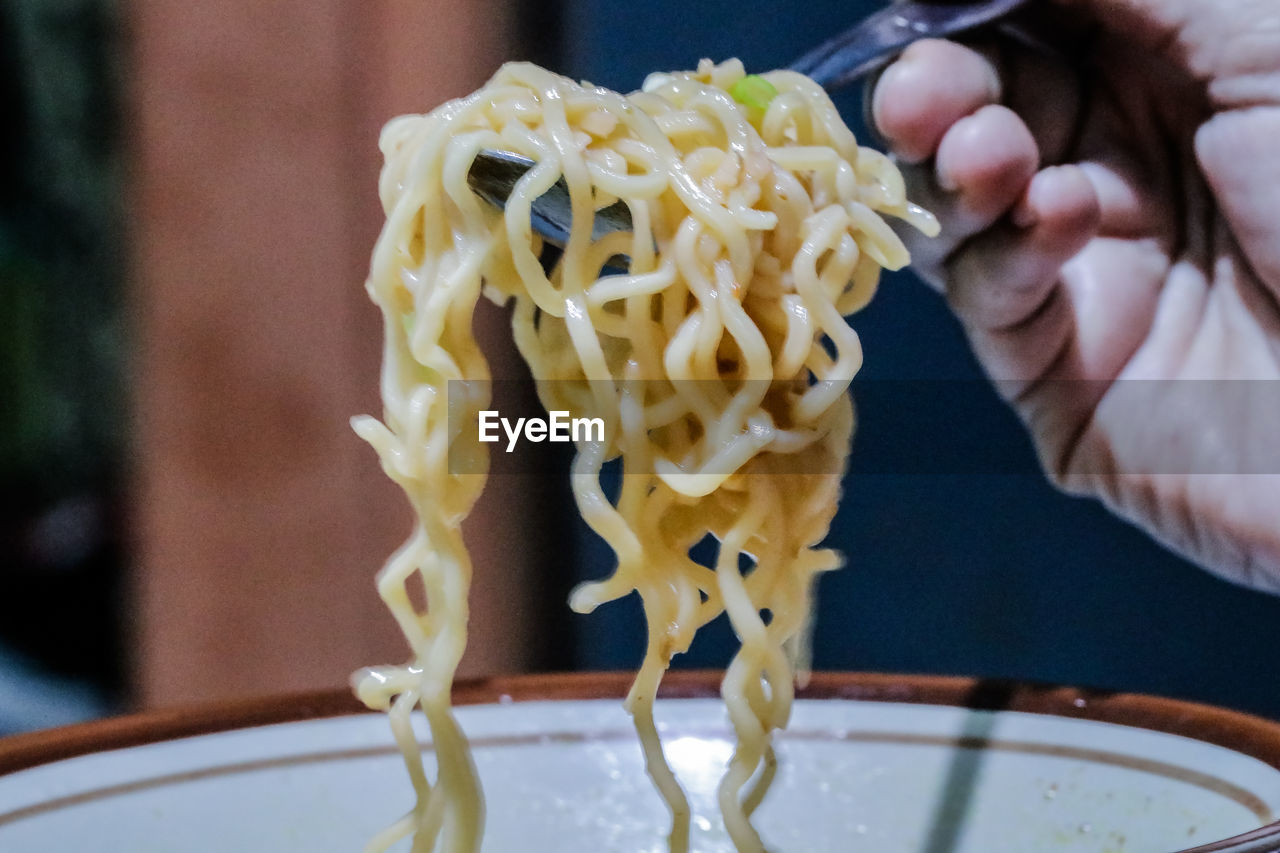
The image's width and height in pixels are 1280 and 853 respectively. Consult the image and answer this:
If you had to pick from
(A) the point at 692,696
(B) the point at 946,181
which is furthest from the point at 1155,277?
(A) the point at 692,696

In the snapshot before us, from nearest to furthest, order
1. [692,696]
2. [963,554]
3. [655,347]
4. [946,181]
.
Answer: [655,347] → [946,181] → [692,696] → [963,554]

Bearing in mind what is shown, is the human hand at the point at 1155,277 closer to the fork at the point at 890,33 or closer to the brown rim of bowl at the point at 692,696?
the fork at the point at 890,33

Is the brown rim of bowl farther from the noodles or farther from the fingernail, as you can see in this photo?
the fingernail

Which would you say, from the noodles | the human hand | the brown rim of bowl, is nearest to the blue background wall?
the human hand

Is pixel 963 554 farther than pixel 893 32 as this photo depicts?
Yes

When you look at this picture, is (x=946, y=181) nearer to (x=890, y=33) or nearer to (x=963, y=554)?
(x=890, y=33)

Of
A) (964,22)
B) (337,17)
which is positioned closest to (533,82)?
(964,22)
